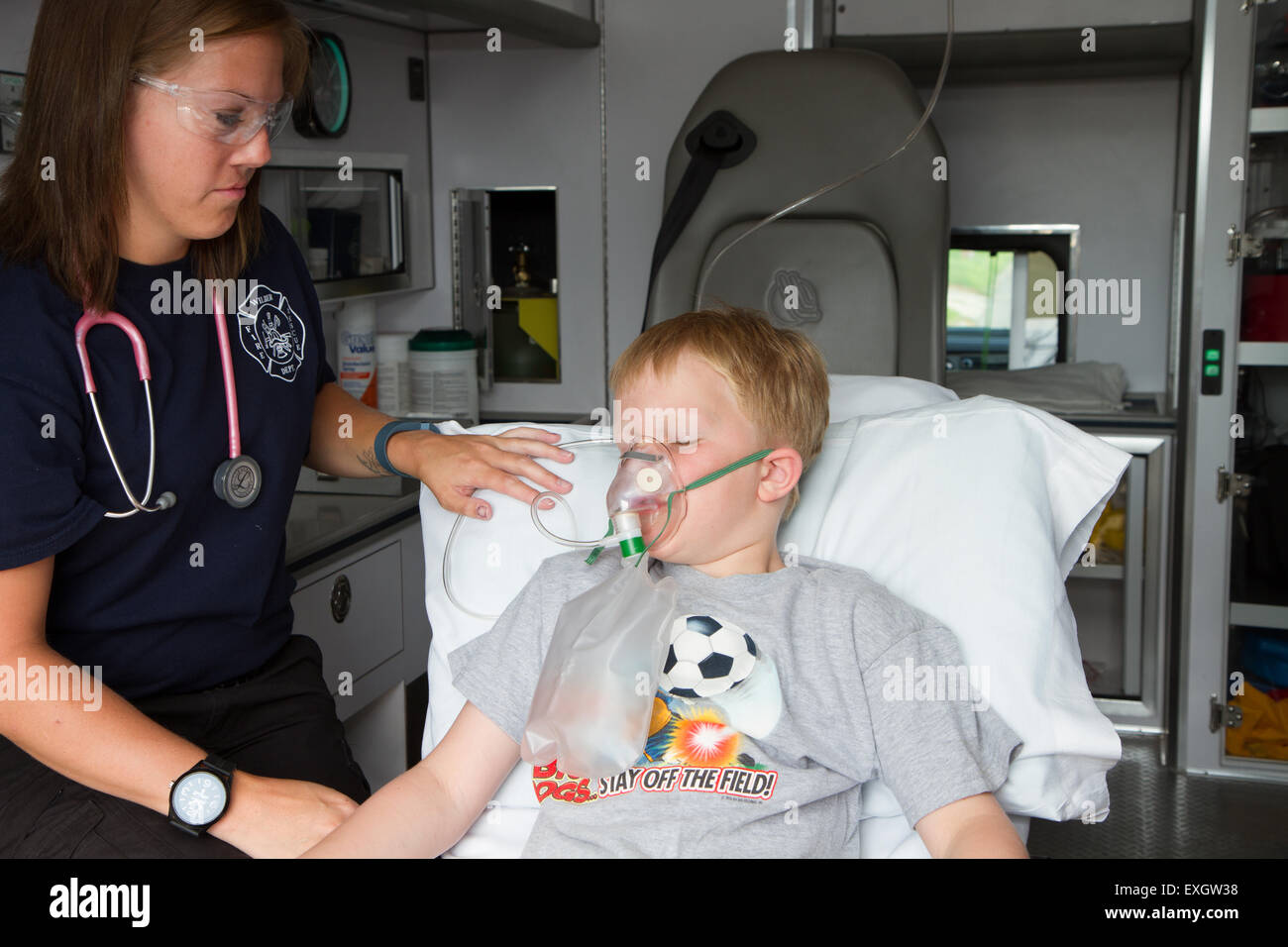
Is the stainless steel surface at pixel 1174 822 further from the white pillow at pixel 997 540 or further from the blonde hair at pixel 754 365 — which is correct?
the blonde hair at pixel 754 365

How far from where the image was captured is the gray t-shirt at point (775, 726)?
1.14 m

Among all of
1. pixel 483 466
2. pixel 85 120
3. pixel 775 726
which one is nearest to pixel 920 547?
pixel 775 726

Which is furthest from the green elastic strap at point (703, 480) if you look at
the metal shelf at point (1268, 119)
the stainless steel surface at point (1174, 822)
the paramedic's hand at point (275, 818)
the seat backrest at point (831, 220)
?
the metal shelf at point (1268, 119)

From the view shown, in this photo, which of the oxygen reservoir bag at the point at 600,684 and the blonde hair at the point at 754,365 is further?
the blonde hair at the point at 754,365

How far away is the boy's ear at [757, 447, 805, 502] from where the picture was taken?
1308 mm

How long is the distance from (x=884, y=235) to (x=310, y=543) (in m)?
1.22

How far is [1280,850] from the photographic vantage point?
8.05 feet

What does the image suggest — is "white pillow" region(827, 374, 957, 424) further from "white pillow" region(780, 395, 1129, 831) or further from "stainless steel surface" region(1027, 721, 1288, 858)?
"stainless steel surface" region(1027, 721, 1288, 858)

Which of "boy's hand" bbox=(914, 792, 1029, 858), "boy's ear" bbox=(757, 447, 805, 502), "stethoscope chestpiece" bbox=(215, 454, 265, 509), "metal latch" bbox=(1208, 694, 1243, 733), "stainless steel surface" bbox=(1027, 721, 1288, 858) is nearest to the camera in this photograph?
"boy's hand" bbox=(914, 792, 1029, 858)

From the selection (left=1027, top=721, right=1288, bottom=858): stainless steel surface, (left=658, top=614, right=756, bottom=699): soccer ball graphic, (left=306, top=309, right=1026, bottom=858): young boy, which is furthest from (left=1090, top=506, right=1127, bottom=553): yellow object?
(left=658, top=614, right=756, bottom=699): soccer ball graphic

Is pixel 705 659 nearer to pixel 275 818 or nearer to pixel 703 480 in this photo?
pixel 703 480

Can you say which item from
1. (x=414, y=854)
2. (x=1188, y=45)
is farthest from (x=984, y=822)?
(x=1188, y=45)

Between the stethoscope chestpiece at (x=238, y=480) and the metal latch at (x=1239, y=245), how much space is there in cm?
206

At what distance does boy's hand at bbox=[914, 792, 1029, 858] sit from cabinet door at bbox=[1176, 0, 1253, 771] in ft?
5.88
